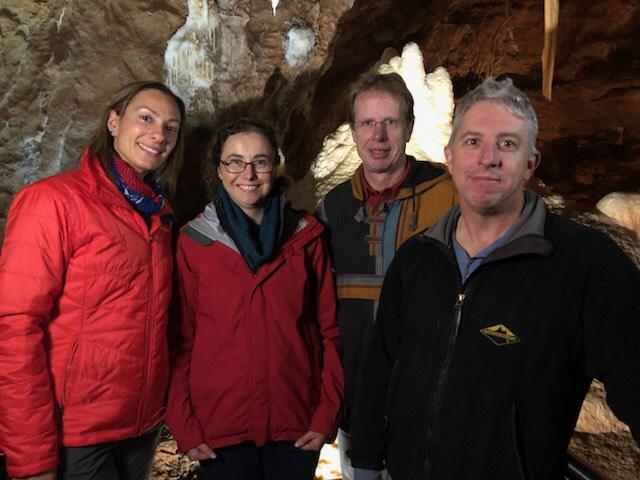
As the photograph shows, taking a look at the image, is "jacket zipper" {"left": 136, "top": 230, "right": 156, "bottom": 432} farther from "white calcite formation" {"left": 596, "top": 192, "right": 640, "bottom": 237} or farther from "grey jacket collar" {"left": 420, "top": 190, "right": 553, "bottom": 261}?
"white calcite formation" {"left": 596, "top": 192, "right": 640, "bottom": 237}

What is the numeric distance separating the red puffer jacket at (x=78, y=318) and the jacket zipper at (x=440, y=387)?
113 cm

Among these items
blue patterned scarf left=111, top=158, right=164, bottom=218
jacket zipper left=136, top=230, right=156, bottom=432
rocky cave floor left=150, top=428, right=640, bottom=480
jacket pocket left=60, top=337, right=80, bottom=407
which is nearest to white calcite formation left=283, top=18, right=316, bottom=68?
blue patterned scarf left=111, top=158, right=164, bottom=218

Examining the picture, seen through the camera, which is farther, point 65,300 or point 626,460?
point 626,460

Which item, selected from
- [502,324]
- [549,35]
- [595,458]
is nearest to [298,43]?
[502,324]

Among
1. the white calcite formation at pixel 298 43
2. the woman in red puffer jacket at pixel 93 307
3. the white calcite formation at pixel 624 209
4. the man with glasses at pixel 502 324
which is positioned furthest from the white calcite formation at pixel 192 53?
the white calcite formation at pixel 624 209

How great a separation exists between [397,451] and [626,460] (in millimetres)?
2921

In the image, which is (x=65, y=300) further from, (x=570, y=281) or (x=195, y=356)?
(x=570, y=281)

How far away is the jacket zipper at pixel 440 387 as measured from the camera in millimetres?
1456

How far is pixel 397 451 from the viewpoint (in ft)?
5.31

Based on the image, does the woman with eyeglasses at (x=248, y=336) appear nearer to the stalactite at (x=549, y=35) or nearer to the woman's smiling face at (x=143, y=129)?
the woman's smiling face at (x=143, y=129)

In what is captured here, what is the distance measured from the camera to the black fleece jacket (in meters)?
1.30

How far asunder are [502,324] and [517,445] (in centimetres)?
31

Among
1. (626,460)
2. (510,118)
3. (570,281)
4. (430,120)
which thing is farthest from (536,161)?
(430,120)

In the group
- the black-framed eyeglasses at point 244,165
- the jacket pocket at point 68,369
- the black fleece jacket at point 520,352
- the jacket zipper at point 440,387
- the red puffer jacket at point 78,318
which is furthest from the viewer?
the black-framed eyeglasses at point 244,165
